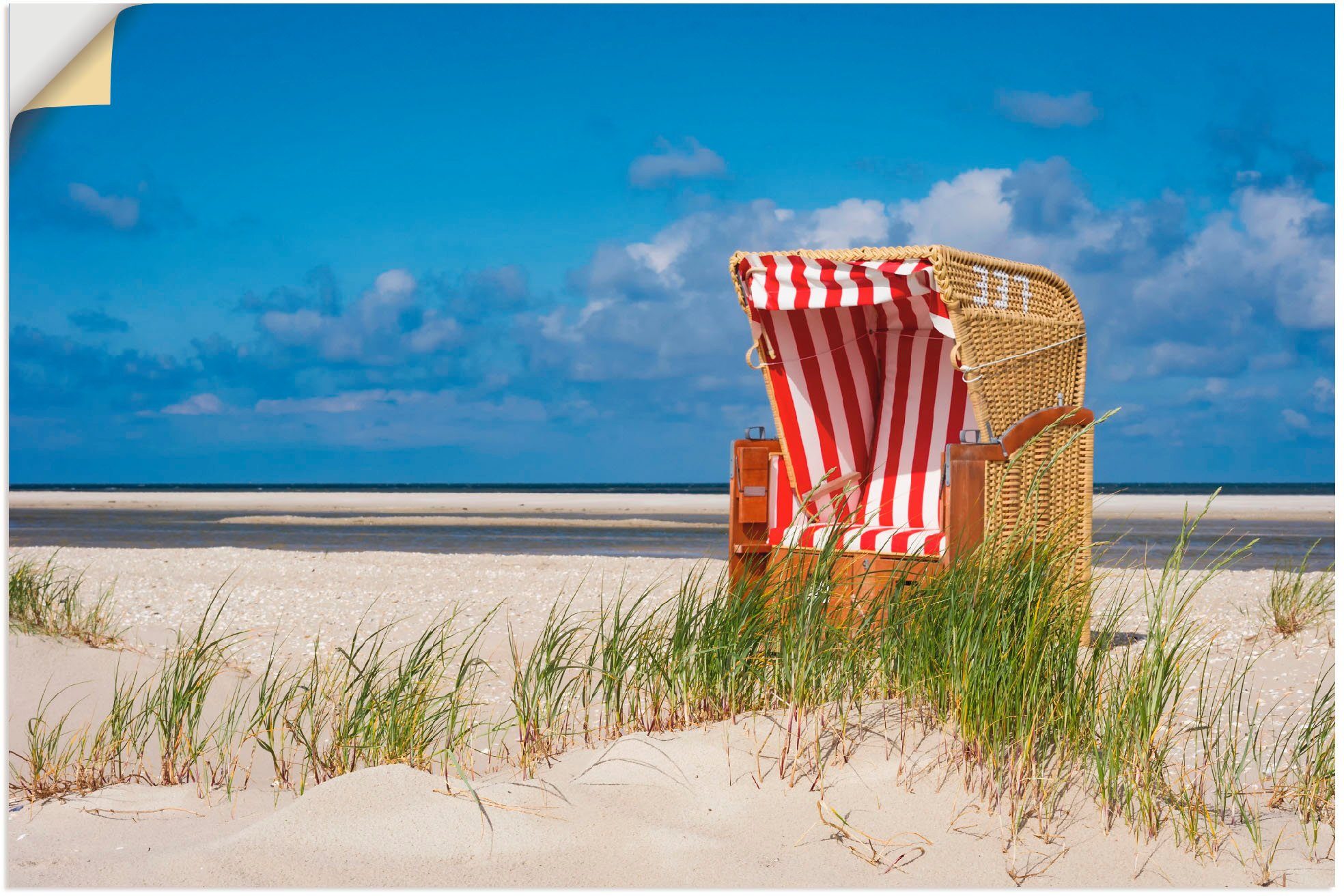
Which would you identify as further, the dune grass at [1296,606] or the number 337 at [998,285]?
the dune grass at [1296,606]

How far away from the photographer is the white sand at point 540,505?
73.2 feet

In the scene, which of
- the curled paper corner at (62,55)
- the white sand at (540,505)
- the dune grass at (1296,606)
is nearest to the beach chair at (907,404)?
the dune grass at (1296,606)

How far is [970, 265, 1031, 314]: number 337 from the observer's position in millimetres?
4301

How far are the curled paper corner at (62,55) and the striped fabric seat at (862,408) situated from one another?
3.35 metres

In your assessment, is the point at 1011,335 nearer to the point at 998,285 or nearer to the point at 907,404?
the point at 998,285

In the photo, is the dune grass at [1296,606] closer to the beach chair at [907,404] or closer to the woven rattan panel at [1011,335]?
the beach chair at [907,404]

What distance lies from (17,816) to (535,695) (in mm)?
1360

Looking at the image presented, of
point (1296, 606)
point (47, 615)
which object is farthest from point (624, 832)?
point (1296, 606)

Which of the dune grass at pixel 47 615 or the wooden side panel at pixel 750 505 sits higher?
the wooden side panel at pixel 750 505

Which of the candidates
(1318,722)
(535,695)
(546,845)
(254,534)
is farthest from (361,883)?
(254,534)

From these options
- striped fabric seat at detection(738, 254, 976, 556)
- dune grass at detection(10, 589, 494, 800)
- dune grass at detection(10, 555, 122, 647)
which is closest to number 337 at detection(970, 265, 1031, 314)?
striped fabric seat at detection(738, 254, 976, 556)

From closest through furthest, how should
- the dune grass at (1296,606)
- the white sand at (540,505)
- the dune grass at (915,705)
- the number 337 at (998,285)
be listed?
the dune grass at (915,705) < the number 337 at (998,285) < the dune grass at (1296,606) < the white sand at (540,505)

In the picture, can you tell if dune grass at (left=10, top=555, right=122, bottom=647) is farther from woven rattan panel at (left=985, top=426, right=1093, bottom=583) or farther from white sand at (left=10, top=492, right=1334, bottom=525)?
white sand at (left=10, top=492, right=1334, bottom=525)

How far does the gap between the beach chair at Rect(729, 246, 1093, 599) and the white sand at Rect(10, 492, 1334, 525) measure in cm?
1442
